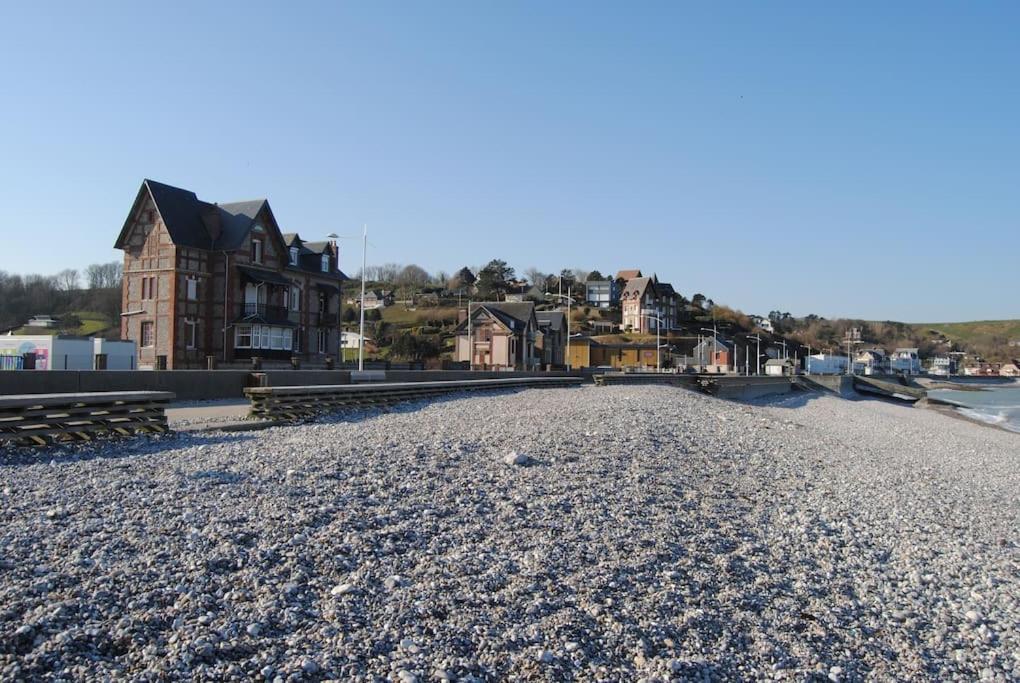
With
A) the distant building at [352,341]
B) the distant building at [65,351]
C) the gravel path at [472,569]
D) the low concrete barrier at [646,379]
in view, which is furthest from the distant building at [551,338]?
the gravel path at [472,569]

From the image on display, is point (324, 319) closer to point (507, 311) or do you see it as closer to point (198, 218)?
point (198, 218)

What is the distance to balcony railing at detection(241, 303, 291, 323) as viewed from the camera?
151 feet

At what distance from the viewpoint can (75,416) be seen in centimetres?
1271

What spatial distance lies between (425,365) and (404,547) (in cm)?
4462

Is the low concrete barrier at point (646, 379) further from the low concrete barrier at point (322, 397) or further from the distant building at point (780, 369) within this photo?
the distant building at point (780, 369)

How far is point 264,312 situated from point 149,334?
6498mm

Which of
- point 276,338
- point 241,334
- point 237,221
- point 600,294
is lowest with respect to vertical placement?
point 276,338

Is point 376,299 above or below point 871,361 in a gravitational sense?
above

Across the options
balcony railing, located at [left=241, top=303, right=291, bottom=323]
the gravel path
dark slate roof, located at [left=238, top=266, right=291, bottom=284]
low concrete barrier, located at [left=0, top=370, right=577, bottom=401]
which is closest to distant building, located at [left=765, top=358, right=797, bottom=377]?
balcony railing, located at [left=241, top=303, right=291, bottom=323]

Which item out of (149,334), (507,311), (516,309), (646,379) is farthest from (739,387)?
(149,334)

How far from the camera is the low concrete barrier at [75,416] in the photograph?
38.4 feet

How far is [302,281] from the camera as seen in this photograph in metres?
52.0

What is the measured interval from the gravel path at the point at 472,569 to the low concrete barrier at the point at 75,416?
0.75 metres

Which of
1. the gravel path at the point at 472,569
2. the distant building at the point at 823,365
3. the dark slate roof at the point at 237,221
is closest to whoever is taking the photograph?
the gravel path at the point at 472,569
